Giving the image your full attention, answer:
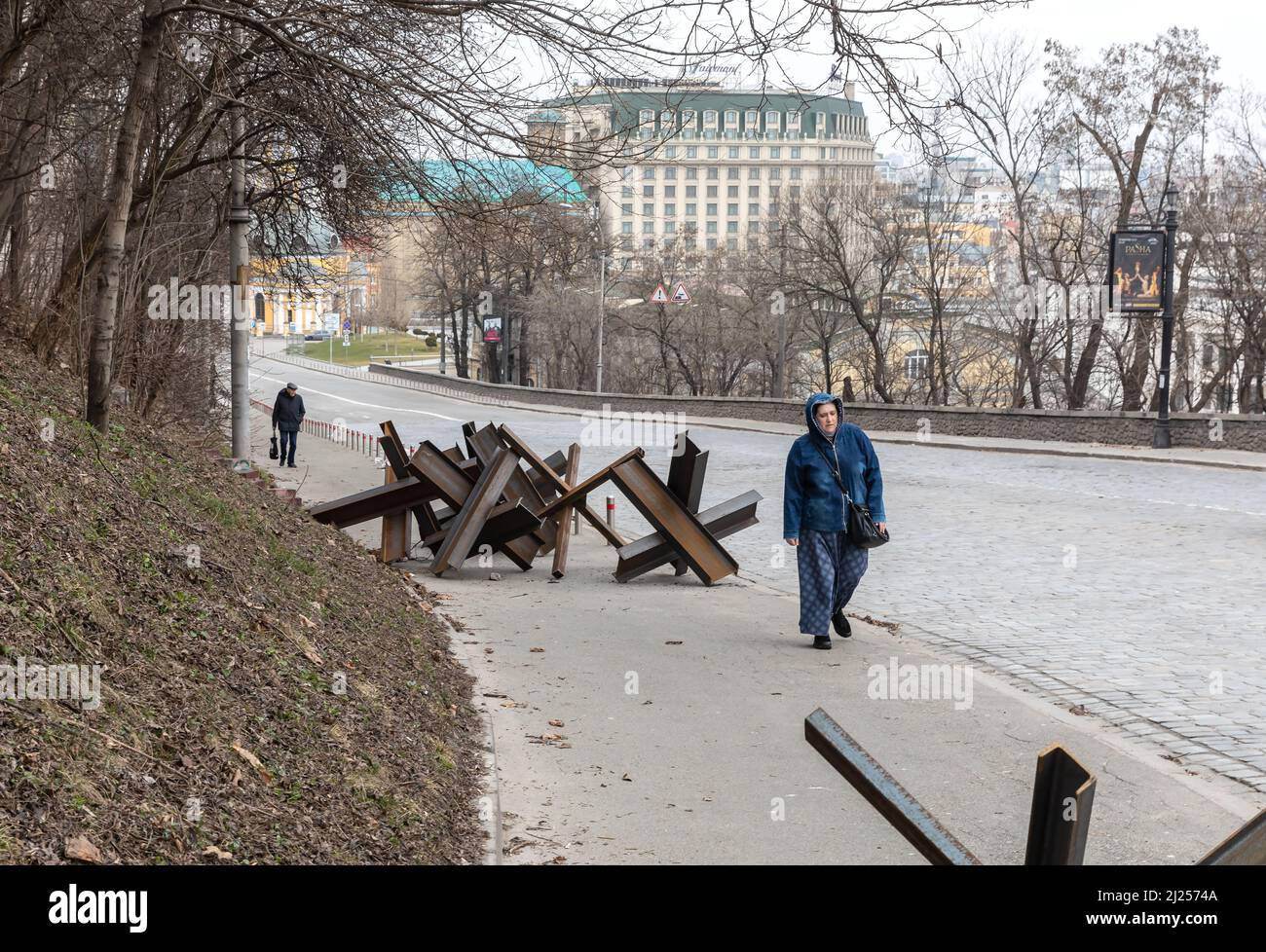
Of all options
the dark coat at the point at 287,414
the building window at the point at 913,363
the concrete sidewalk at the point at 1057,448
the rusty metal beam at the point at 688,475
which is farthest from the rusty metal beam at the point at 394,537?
the building window at the point at 913,363

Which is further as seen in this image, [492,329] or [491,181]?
[492,329]

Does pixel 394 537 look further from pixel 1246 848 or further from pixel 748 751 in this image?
pixel 1246 848

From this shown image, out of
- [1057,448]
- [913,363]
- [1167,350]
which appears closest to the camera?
[1167,350]

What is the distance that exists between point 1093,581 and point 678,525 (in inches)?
163

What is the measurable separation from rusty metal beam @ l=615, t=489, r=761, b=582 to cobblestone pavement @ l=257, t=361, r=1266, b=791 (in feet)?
0.67

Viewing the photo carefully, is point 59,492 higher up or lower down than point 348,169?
lower down

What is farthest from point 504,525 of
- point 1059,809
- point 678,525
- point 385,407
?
point 385,407

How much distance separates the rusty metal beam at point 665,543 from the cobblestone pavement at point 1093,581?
205 mm

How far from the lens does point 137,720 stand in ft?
14.8

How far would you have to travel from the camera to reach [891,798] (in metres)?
1.78

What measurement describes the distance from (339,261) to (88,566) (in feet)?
50.9

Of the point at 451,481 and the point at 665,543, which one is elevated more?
the point at 451,481
